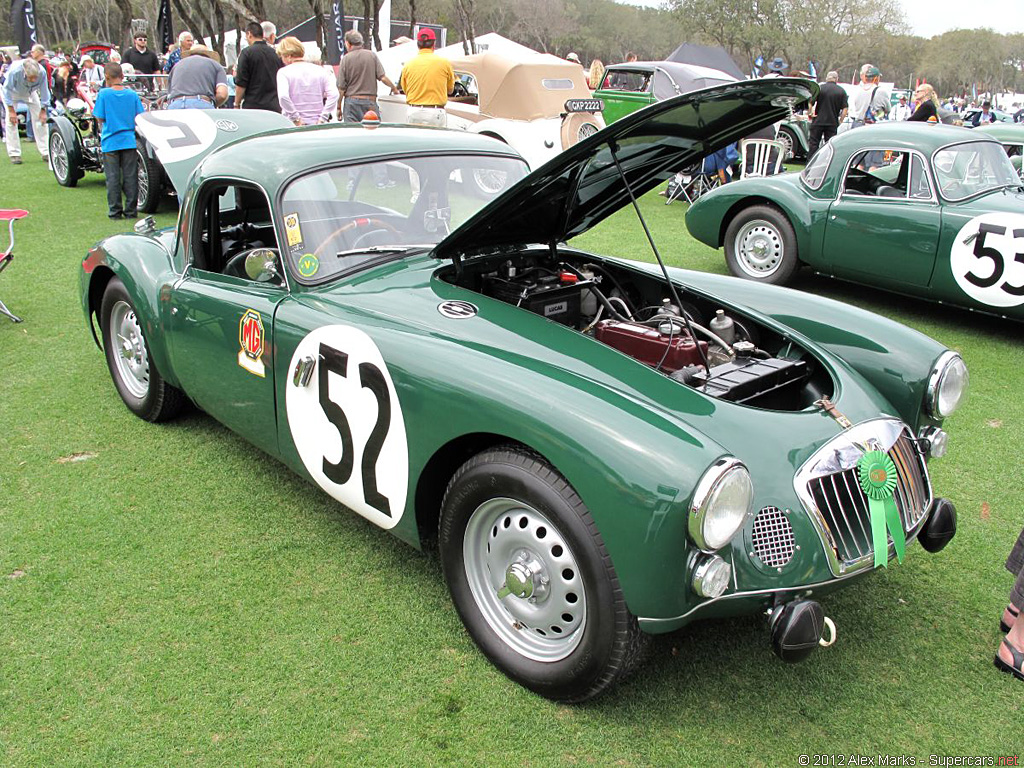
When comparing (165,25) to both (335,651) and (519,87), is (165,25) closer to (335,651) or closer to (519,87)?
(519,87)

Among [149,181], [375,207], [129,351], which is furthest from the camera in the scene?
[149,181]

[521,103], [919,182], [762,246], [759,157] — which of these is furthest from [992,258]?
[521,103]

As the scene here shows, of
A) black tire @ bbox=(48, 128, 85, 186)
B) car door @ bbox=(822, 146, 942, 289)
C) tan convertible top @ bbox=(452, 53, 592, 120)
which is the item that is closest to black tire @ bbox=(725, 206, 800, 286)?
car door @ bbox=(822, 146, 942, 289)

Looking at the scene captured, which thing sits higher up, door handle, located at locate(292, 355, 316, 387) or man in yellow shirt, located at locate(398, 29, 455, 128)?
man in yellow shirt, located at locate(398, 29, 455, 128)

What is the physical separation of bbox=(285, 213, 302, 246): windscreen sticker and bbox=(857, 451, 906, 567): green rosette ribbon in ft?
7.42

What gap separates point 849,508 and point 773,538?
333 mm

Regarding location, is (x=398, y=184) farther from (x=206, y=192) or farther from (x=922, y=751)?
(x=922, y=751)

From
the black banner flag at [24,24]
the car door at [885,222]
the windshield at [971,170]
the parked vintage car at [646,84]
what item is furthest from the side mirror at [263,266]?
the black banner flag at [24,24]

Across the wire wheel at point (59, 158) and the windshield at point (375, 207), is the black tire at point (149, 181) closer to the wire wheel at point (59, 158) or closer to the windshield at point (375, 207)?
the wire wheel at point (59, 158)

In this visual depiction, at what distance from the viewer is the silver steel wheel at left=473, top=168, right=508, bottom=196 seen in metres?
3.73

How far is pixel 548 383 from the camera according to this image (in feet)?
7.90

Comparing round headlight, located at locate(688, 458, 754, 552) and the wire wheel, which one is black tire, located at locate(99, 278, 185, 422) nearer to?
round headlight, located at locate(688, 458, 754, 552)

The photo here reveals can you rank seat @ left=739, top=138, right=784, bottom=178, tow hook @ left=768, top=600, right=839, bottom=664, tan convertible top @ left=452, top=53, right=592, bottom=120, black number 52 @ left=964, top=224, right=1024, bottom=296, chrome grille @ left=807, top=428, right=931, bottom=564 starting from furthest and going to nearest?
tan convertible top @ left=452, top=53, right=592, bottom=120 < seat @ left=739, top=138, right=784, bottom=178 < black number 52 @ left=964, top=224, right=1024, bottom=296 < chrome grille @ left=807, top=428, right=931, bottom=564 < tow hook @ left=768, top=600, right=839, bottom=664

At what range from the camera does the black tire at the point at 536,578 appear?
2223 mm
